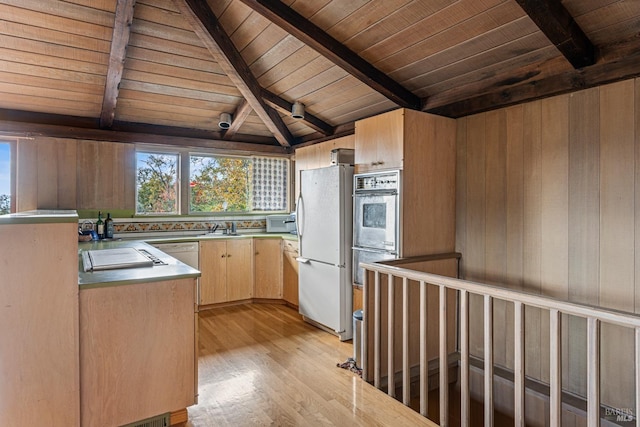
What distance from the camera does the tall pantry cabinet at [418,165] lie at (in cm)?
296

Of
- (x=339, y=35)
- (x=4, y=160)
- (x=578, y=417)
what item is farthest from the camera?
(x=4, y=160)

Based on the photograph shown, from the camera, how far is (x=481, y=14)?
227cm

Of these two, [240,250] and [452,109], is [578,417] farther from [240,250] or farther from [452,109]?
[240,250]

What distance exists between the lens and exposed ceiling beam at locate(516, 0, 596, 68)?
200cm

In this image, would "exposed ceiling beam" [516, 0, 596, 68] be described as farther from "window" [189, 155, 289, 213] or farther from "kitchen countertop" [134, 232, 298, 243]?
"window" [189, 155, 289, 213]

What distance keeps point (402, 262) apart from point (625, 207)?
4.77 feet

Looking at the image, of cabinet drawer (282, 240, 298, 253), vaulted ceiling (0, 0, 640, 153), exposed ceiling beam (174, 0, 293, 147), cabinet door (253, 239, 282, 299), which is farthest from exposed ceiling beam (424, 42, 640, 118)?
cabinet door (253, 239, 282, 299)

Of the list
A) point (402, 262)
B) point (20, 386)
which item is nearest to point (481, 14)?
point (402, 262)

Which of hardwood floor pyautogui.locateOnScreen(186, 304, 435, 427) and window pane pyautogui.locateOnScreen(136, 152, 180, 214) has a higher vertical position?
window pane pyautogui.locateOnScreen(136, 152, 180, 214)

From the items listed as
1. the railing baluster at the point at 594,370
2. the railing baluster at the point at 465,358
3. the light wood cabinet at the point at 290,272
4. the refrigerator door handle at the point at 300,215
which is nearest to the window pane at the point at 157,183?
the light wood cabinet at the point at 290,272

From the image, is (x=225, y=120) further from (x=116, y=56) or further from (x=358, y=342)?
(x=358, y=342)

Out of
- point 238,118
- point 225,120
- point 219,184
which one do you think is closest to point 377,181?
point 238,118

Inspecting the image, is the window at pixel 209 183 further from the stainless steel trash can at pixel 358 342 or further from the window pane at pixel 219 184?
the stainless steel trash can at pixel 358 342

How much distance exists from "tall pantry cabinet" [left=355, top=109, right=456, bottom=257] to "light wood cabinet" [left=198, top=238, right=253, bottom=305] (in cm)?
212
